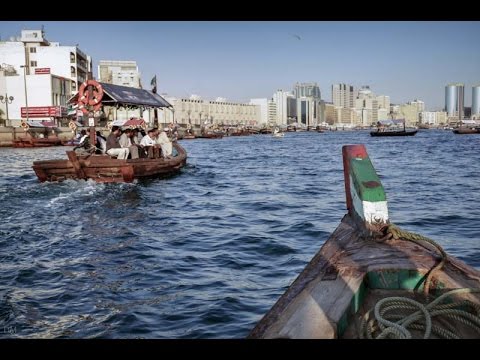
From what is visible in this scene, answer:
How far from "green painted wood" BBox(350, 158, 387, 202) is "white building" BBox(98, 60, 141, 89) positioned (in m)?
105

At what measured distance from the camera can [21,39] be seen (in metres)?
70.2

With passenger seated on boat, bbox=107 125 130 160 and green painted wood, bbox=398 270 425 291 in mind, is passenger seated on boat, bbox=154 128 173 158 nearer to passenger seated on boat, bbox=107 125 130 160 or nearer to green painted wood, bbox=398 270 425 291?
passenger seated on boat, bbox=107 125 130 160

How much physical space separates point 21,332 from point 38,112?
61158mm

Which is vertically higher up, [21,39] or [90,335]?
[21,39]

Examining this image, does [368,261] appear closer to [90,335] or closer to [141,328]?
[141,328]

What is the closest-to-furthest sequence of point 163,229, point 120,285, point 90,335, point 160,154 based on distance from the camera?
1. point 90,335
2. point 120,285
3. point 163,229
4. point 160,154

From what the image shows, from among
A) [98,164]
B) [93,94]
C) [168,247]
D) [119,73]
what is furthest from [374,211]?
[119,73]

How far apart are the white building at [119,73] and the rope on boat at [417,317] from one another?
351ft

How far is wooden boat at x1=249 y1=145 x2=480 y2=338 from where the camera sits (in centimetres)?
291

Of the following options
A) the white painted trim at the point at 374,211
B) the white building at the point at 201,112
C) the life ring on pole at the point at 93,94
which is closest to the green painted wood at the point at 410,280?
the white painted trim at the point at 374,211

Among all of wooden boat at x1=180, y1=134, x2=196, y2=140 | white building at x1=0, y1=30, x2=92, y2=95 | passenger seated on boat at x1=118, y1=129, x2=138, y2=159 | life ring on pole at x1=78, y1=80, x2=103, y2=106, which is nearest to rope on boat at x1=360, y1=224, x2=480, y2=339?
passenger seated on boat at x1=118, y1=129, x2=138, y2=159

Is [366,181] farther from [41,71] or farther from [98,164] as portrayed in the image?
[41,71]
